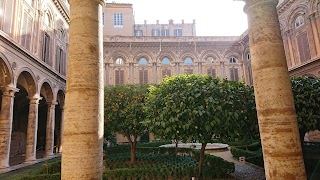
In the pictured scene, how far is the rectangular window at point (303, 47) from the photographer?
19.0 m

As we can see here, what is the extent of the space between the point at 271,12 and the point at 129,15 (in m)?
32.0

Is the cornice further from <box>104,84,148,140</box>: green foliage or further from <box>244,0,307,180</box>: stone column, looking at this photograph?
<box>244,0,307,180</box>: stone column

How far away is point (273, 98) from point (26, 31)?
15.3 metres

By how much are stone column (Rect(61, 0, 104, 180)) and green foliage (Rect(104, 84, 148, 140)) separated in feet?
30.1

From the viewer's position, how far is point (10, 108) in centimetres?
1220

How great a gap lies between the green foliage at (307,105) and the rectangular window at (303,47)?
1195 cm

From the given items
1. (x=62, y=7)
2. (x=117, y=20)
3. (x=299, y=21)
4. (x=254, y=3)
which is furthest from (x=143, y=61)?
(x=254, y=3)

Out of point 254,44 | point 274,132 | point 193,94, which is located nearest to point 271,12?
point 254,44

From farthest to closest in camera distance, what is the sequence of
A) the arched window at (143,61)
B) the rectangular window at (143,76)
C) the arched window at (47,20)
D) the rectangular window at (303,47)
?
the arched window at (143,61)
the rectangular window at (143,76)
the rectangular window at (303,47)
the arched window at (47,20)

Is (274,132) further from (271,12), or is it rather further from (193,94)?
(193,94)

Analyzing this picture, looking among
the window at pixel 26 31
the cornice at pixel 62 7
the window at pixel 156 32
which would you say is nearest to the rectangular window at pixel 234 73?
the window at pixel 156 32

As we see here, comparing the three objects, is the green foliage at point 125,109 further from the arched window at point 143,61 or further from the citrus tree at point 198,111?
the arched window at point 143,61

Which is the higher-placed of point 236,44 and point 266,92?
point 236,44

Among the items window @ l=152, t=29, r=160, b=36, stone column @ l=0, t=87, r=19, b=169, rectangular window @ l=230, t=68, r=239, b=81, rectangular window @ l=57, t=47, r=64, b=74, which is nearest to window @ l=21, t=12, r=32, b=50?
stone column @ l=0, t=87, r=19, b=169
